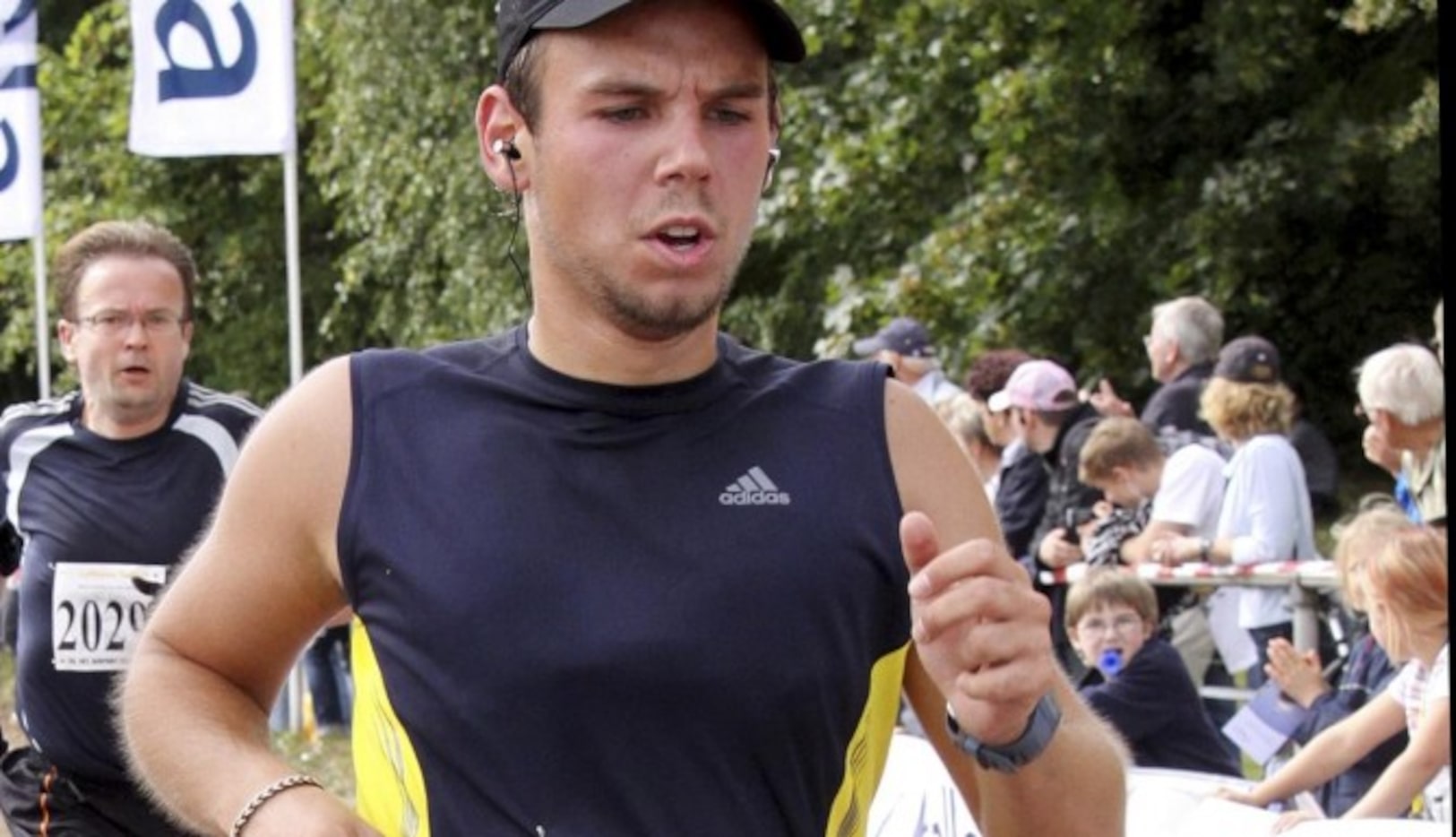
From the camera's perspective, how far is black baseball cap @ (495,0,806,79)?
2805mm

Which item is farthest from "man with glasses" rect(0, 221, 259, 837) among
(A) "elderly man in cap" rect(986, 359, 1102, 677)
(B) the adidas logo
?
(A) "elderly man in cap" rect(986, 359, 1102, 677)

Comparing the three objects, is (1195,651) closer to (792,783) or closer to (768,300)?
(792,783)

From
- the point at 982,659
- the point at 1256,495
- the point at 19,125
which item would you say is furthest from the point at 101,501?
the point at 19,125

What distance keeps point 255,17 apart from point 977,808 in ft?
32.6

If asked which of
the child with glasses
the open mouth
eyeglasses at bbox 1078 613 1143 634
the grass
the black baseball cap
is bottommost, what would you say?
the grass

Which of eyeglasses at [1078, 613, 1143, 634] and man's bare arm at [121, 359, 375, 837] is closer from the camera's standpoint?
man's bare arm at [121, 359, 375, 837]

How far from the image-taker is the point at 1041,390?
10500mm

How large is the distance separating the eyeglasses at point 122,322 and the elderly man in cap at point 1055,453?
435 cm

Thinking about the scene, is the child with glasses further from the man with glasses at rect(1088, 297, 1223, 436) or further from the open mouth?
the open mouth

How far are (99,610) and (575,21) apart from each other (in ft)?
12.5

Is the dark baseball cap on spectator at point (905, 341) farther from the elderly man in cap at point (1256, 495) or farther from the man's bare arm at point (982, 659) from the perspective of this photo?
the man's bare arm at point (982, 659)

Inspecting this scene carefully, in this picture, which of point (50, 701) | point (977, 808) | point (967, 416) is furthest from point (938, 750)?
point (967, 416)

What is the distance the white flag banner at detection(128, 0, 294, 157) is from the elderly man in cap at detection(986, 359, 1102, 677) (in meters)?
3.78

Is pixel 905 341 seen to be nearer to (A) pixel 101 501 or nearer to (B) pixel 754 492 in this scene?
(A) pixel 101 501
